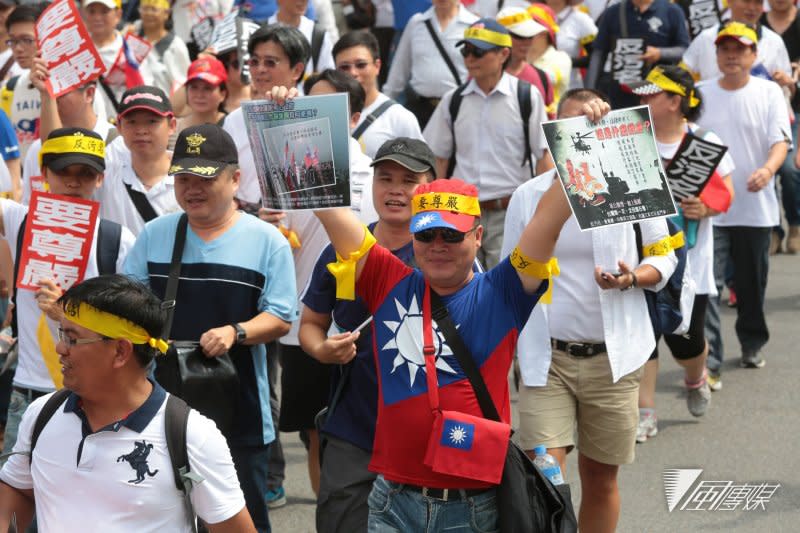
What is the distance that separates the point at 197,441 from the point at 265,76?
397 cm

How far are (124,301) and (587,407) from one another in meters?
2.66

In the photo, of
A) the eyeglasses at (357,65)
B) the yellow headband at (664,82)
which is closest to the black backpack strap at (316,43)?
the eyeglasses at (357,65)

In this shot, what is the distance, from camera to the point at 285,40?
7.54 metres

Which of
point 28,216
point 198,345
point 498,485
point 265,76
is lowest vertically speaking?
point 498,485

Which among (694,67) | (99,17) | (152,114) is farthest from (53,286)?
(694,67)

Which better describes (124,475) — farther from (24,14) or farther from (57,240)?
(24,14)

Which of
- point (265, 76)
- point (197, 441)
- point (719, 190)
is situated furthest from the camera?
point (719, 190)

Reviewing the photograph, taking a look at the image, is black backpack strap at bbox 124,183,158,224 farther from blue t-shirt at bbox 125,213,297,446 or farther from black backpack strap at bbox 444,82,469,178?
black backpack strap at bbox 444,82,469,178

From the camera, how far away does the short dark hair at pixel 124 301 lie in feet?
13.2

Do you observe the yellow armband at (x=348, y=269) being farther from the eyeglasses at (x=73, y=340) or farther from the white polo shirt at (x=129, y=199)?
Result: the white polo shirt at (x=129, y=199)

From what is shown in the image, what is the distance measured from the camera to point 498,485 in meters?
4.49

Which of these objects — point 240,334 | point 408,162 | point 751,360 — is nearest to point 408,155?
point 408,162

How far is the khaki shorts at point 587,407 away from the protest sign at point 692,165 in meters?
1.92

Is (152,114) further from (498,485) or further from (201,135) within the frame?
(498,485)
